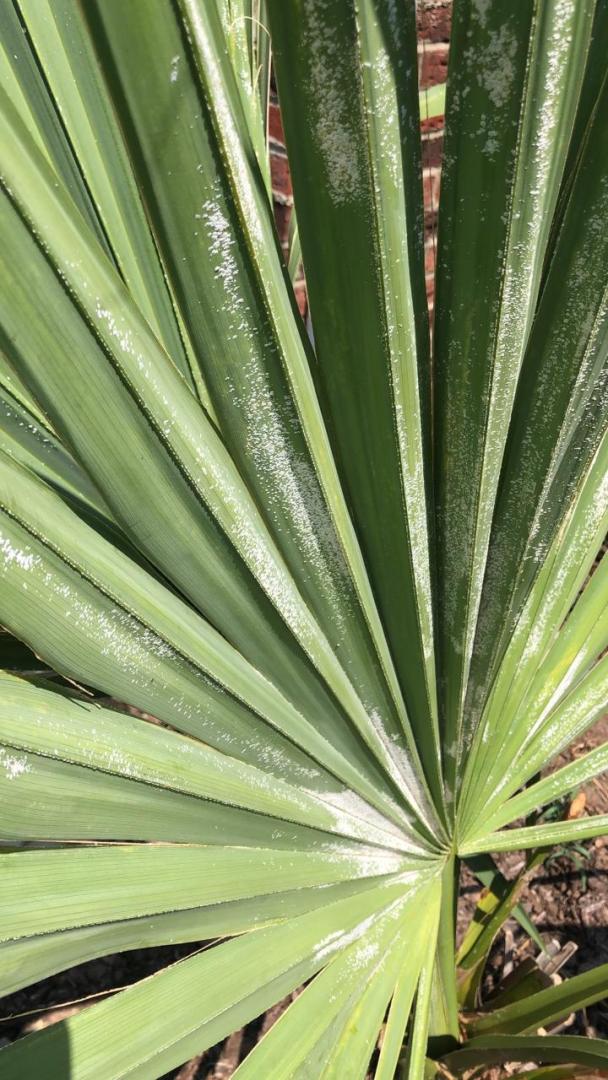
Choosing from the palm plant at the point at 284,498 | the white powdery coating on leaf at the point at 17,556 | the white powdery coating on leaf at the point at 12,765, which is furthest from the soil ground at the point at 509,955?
the white powdery coating on leaf at the point at 17,556

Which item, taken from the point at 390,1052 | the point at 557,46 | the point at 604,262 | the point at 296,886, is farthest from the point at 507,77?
the point at 390,1052

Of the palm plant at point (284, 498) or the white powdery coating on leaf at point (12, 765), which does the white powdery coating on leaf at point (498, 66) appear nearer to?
the palm plant at point (284, 498)

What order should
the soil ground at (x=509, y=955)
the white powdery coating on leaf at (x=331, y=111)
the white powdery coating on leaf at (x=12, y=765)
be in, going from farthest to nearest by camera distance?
the soil ground at (x=509, y=955)
the white powdery coating on leaf at (x=12, y=765)
the white powdery coating on leaf at (x=331, y=111)

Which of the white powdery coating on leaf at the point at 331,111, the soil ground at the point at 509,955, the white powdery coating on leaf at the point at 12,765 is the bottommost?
the soil ground at the point at 509,955

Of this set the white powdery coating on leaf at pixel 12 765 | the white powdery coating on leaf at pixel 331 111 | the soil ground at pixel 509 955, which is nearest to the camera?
the white powdery coating on leaf at pixel 331 111

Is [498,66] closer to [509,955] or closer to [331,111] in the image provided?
[331,111]

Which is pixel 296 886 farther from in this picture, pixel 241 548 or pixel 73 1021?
pixel 241 548

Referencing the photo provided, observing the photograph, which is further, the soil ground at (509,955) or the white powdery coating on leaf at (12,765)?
the soil ground at (509,955)
